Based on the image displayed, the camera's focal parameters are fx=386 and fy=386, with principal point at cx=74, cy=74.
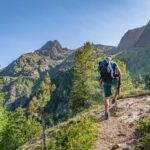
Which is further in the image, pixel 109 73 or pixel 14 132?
pixel 14 132

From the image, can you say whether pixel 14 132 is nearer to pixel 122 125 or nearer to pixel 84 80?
pixel 84 80

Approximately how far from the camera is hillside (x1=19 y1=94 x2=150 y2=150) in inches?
559

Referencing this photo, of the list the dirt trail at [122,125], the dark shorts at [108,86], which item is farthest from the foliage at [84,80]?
the dark shorts at [108,86]

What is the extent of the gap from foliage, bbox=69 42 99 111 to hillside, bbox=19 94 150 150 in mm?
46178

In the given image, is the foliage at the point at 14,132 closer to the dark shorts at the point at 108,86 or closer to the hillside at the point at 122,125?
the hillside at the point at 122,125

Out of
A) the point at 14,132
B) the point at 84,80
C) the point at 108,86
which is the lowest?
the point at 14,132

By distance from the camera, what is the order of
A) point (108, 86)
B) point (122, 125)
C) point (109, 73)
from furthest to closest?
point (108, 86)
point (109, 73)
point (122, 125)

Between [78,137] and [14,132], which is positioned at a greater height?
[78,137]

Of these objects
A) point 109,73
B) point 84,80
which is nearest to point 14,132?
point 84,80

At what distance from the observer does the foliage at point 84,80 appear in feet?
219

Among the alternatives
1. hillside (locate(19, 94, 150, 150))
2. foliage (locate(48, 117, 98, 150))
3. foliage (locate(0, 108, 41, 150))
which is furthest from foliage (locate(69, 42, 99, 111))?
foliage (locate(48, 117, 98, 150))

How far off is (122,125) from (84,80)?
169 ft

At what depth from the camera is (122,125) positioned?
1622 centimetres

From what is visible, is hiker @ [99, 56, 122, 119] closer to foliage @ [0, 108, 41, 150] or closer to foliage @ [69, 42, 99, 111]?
foliage @ [69, 42, 99, 111]
